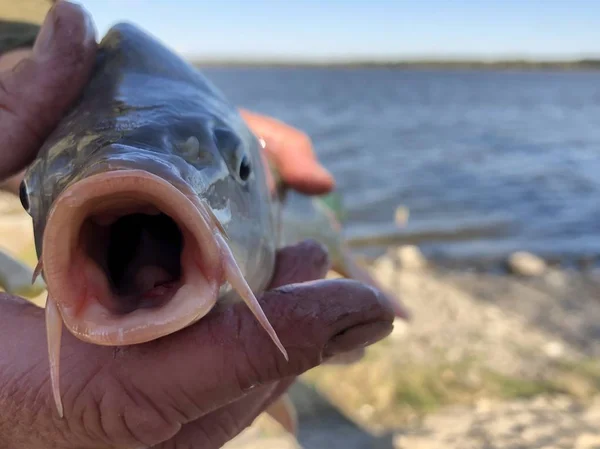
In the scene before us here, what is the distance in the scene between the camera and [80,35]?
1.85m

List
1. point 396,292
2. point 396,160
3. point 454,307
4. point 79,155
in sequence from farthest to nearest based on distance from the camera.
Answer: point 396,160 → point 396,292 → point 454,307 → point 79,155

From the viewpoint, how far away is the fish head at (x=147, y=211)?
1056 mm

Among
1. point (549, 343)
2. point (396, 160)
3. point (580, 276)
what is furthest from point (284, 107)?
point (549, 343)

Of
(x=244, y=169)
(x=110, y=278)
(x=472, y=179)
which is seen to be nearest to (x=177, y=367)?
(x=110, y=278)

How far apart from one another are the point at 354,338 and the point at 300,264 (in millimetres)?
555

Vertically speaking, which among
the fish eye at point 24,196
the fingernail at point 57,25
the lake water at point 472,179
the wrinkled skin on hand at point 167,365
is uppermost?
the fingernail at point 57,25

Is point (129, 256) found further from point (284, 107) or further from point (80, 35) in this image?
point (284, 107)

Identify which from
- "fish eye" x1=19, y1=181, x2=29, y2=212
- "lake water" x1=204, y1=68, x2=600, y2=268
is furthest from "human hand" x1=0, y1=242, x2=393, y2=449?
"lake water" x1=204, y1=68, x2=600, y2=268

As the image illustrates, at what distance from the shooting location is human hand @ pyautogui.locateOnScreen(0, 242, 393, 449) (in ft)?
4.39

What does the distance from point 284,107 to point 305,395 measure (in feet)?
124

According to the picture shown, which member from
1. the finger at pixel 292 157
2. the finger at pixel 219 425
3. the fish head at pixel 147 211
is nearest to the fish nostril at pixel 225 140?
the fish head at pixel 147 211

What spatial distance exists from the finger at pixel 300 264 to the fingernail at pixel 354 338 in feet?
1.54

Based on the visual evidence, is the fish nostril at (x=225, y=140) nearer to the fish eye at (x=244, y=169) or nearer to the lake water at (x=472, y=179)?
the fish eye at (x=244, y=169)

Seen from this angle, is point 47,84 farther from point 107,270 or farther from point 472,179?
point 472,179
